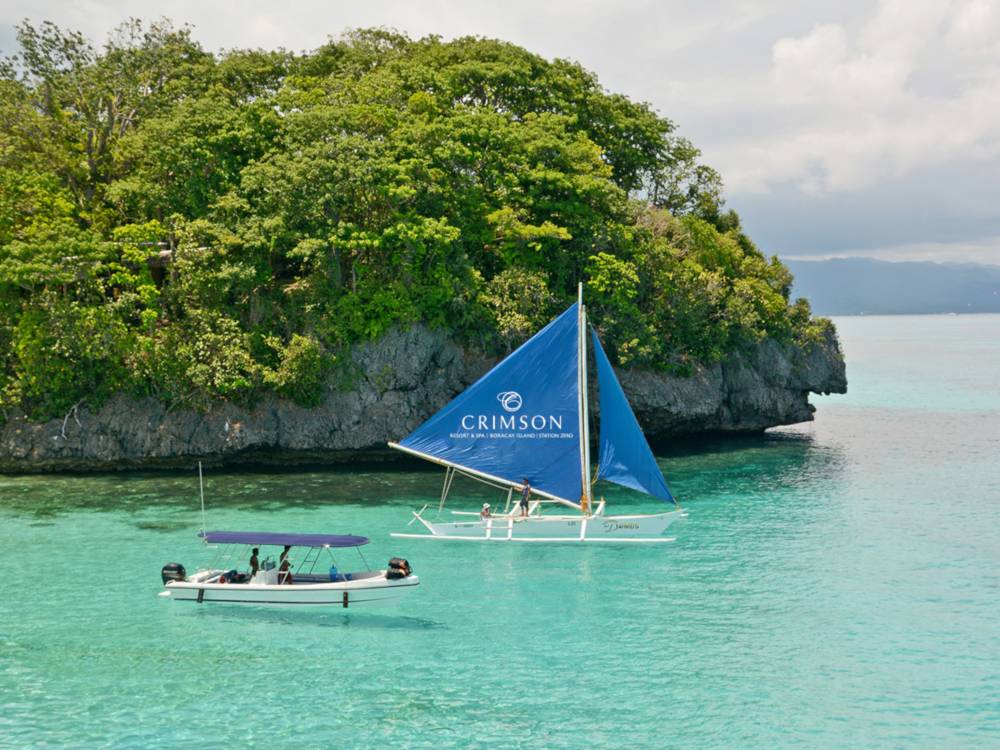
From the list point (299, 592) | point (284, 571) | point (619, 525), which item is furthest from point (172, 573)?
point (619, 525)

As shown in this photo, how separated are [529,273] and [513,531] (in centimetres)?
1684

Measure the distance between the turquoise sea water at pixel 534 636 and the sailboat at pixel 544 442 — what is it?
2.76 feet

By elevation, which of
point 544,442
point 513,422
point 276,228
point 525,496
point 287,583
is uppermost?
point 276,228

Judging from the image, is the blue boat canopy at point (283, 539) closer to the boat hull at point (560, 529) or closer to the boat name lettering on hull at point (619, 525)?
the boat hull at point (560, 529)

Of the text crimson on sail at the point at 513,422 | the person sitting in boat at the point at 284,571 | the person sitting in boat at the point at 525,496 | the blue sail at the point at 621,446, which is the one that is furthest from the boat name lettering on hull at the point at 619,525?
the person sitting in boat at the point at 284,571

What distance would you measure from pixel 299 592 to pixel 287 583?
543 mm

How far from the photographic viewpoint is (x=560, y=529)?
2675 cm

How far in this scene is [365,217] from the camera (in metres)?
39.6

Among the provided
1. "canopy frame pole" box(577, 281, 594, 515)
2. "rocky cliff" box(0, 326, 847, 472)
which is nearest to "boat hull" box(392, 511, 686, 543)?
"canopy frame pole" box(577, 281, 594, 515)

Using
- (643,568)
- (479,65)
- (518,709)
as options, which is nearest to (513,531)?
(643,568)

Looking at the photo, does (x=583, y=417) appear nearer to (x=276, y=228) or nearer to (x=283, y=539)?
(x=283, y=539)

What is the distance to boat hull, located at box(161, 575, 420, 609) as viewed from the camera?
20969mm

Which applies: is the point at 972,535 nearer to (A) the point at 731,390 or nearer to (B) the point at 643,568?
(B) the point at 643,568

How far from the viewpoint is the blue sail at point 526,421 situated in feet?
89.0
